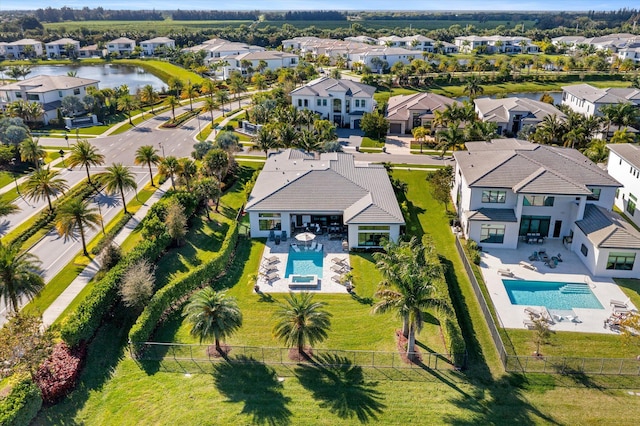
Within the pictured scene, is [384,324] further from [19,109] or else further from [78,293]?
[19,109]

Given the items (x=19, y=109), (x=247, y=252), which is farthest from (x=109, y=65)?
(x=247, y=252)

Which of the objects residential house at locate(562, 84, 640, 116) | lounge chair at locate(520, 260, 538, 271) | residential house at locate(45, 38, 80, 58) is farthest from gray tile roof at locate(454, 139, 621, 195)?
residential house at locate(45, 38, 80, 58)

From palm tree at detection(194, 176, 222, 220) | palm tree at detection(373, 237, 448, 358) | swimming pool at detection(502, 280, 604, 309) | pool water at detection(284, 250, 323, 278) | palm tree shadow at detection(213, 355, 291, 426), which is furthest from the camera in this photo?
palm tree at detection(194, 176, 222, 220)

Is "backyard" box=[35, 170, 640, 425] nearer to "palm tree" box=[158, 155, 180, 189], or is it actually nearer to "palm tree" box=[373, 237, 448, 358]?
"palm tree" box=[373, 237, 448, 358]

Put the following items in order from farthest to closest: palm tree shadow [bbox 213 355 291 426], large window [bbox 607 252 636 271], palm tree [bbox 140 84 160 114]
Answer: palm tree [bbox 140 84 160 114] → large window [bbox 607 252 636 271] → palm tree shadow [bbox 213 355 291 426]

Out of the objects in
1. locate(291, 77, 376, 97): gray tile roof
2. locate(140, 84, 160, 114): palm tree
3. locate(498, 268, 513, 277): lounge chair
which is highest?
locate(291, 77, 376, 97): gray tile roof

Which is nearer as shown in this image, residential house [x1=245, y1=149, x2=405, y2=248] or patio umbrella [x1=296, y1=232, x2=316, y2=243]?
patio umbrella [x1=296, y1=232, x2=316, y2=243]

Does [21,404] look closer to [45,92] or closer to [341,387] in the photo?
[341,387]

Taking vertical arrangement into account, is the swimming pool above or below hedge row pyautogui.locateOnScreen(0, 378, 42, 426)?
below
